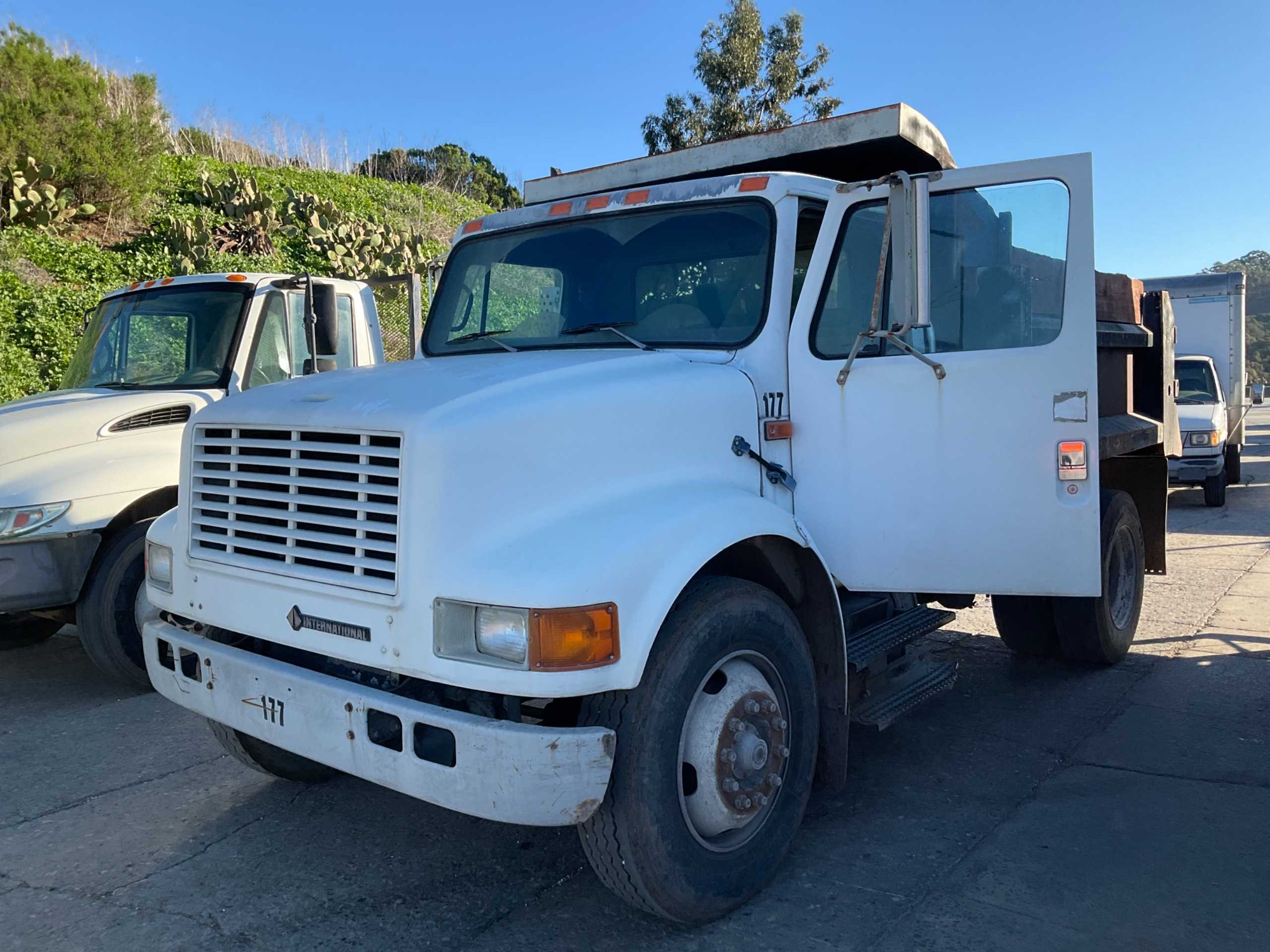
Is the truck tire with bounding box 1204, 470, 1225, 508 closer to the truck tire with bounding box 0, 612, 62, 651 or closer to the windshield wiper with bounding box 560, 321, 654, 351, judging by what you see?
the windshield wiper with bounding box 560, 321, 654, 351

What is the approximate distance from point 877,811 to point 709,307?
2.10 m

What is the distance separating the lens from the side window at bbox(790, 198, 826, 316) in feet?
13.1

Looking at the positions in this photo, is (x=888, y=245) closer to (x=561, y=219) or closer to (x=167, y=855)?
(x=561, y=219)

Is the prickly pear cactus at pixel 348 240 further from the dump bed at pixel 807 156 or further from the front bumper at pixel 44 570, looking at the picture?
the dump bed at pixel 807 156

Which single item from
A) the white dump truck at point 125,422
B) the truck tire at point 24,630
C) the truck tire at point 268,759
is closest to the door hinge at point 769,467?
the truck tire at point 268,759

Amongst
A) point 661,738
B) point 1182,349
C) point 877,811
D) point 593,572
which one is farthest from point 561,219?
point 1182,349

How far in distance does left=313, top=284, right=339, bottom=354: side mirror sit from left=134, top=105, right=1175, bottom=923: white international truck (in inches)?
58.4

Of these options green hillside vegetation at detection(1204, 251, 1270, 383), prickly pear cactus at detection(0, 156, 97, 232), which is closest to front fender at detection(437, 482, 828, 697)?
prickly pear cactus at detection(0, 156, 97, 232)

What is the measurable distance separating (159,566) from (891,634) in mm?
2870

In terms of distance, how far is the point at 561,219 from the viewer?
14.7 feet

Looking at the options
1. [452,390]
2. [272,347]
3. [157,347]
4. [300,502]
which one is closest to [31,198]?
[157,347]

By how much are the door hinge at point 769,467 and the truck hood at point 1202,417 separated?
10880mm

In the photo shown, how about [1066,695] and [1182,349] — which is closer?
[1066,695]

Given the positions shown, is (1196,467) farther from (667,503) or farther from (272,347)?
(667,503)
